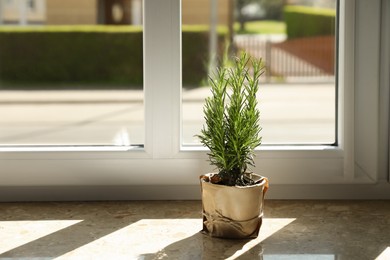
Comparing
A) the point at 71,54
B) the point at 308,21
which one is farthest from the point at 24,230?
the point at 71,54

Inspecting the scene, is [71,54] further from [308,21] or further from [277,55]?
[308,21]

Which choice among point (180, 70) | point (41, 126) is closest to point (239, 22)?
point (180, 70)

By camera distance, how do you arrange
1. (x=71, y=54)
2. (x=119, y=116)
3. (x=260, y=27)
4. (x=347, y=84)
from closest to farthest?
(x=347, y=84)
(x=260, y=27)
(x=119, y=116)
(x=71, y=54)

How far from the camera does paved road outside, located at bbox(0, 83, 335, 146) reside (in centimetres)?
254

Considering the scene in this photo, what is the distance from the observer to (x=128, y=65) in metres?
3.65

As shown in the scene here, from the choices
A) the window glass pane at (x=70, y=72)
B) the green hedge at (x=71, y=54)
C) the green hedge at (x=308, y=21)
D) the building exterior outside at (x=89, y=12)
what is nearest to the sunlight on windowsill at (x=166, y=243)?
the window glass pane at (x=70, y=72)

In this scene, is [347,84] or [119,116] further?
[119,116]

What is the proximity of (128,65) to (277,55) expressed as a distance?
79 cm

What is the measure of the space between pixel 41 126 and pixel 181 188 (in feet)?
3.82

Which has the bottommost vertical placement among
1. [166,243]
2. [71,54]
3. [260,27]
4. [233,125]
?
[166,243]

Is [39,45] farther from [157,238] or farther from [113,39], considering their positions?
→ [157,238]

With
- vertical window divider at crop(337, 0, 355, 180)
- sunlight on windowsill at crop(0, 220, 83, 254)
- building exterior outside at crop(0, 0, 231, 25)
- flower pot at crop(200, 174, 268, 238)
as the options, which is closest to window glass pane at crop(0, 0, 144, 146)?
building exterior outside at crop(0, 0, 231, 25)

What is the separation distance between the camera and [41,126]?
3328 mm

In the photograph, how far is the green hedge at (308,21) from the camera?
2.63 metres
